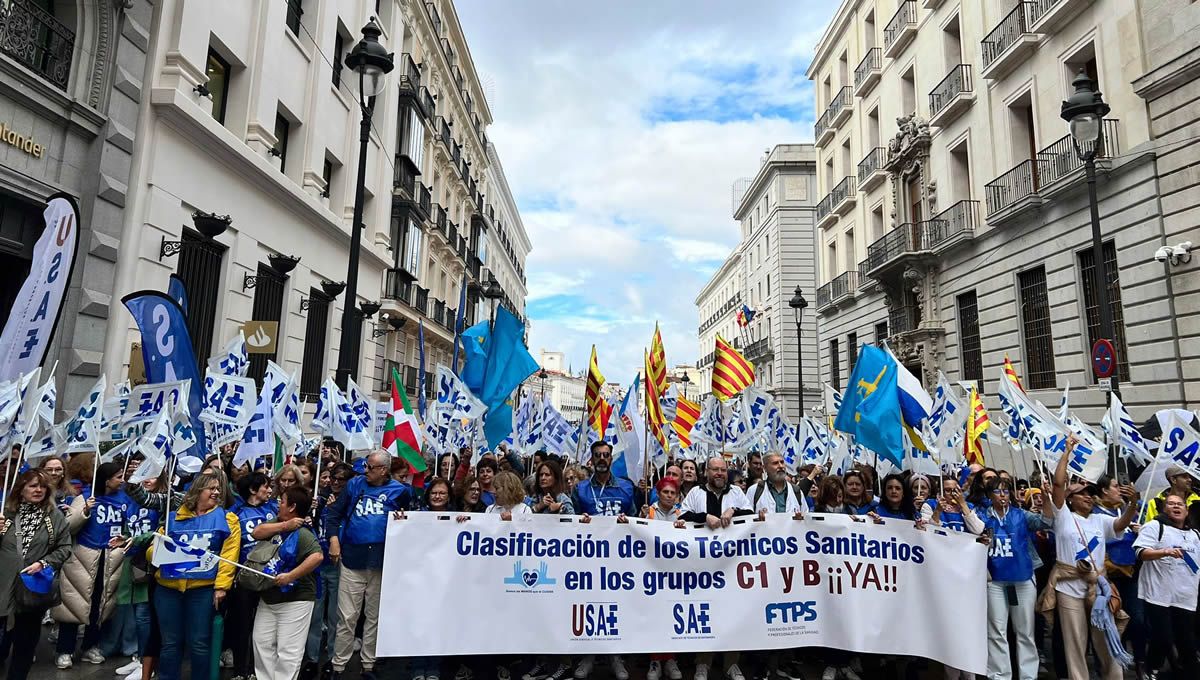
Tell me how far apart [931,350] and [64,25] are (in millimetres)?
22910

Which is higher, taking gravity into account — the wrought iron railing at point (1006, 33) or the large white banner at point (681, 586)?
the wrought iron railing at point (1006, 33)

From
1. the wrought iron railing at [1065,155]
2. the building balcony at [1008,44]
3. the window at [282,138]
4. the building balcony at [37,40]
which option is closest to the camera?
the building balcony at [37,40]

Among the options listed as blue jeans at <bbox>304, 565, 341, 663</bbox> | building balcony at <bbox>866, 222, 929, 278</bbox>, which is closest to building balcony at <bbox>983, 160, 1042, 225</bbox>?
building balcony at <bbox>866, 222, 929, 278</bbox>

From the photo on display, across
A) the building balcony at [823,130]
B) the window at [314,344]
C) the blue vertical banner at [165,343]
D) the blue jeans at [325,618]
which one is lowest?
the blue jeans at [325,618]

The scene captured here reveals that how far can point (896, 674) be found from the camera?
5914 mm

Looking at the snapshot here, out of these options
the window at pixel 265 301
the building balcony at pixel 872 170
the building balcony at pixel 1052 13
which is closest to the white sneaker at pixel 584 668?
the window at pixel 265 301

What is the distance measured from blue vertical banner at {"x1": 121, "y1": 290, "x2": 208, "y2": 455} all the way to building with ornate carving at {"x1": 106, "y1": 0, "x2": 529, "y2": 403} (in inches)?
191

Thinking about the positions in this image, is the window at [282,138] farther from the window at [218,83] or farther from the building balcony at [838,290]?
the building balcony at [838,290]

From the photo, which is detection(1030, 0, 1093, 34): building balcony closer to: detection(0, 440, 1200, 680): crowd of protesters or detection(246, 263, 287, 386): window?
detection(0, 440, 1200, 680): crowd of protesters

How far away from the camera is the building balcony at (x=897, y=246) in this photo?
22.5 m

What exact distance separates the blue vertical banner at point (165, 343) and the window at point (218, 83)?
28.0 ft

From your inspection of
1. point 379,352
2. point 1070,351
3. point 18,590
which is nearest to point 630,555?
point 18,590

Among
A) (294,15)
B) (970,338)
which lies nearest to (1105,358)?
(970,338)

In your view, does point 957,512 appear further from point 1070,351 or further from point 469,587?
point 1070,351
